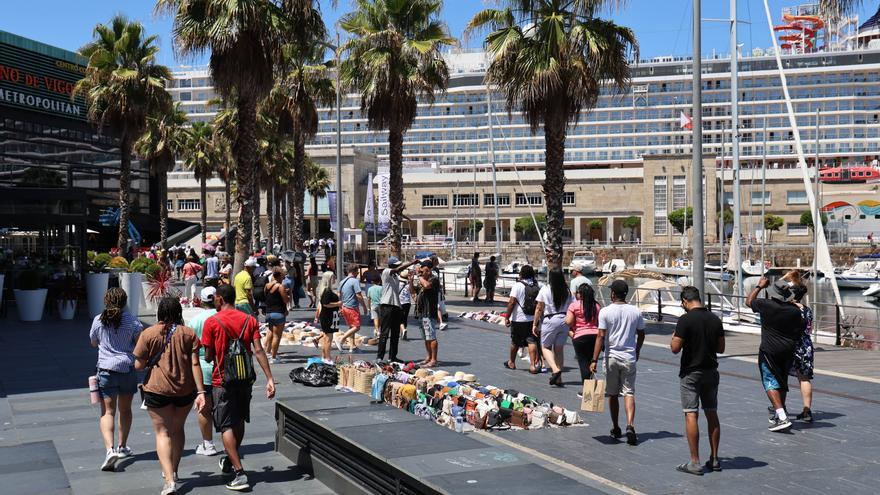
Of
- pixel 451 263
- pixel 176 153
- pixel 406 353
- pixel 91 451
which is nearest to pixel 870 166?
pixel 451 263

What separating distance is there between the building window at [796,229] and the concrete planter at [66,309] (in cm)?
8766

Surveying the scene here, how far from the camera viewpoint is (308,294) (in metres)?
27.9

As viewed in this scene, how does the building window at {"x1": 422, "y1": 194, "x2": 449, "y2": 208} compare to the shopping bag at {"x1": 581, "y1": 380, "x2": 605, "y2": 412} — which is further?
the building window at {"x1": 422, "y1": 194, "x2": 449, "y2": 208}

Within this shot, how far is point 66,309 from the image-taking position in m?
22.8

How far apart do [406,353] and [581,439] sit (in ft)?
23.8

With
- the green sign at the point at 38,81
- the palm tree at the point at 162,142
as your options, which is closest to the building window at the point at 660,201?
the palm tree at the point at 162,142

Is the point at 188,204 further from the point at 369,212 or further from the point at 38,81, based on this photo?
the point at 369,212

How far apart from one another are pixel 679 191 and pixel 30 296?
82.4 meters

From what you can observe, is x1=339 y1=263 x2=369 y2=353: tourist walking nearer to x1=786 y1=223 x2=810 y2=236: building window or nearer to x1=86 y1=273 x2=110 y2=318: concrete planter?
x1=86 y1=273 x2=110 y2=318: concrete planter

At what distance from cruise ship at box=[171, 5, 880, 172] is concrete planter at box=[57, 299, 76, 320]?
94.2 m

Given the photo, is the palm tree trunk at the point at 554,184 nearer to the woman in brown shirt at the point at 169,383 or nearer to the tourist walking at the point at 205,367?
the tourist walking at the point at 205,367

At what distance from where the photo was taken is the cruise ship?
124 m

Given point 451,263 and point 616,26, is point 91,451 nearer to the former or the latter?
point 616,26

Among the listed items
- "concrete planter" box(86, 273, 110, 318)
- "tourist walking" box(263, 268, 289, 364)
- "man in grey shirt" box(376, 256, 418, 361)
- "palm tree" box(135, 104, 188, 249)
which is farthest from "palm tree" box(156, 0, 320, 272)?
"palm tree" box(135, 104, 188, 249)
